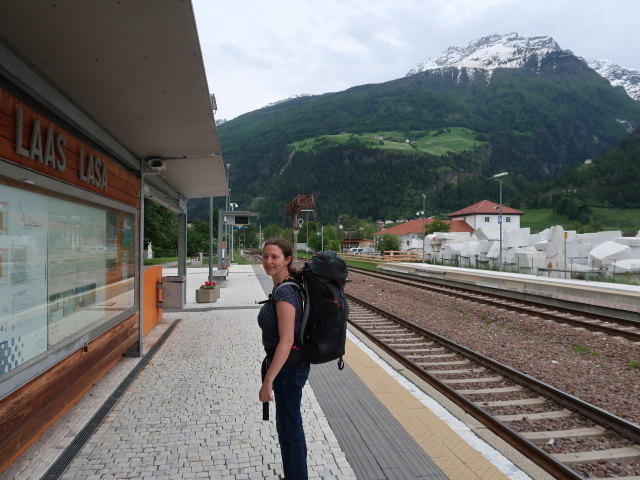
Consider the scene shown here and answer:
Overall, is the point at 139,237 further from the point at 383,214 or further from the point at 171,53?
the point at 383,214

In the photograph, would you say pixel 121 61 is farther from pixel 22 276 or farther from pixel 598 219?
pixel 598 219

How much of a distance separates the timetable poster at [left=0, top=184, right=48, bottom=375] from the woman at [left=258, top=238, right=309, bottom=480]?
1.90 m

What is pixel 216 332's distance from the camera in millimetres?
9367

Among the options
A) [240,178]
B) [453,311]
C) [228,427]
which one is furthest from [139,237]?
[240,178]

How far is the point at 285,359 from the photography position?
274 centimetres

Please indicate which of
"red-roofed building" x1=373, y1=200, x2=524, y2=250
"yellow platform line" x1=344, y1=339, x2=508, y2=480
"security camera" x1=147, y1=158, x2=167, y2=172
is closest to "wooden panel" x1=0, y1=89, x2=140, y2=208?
"security camera" x1=147, y1=158, x2=167, y2=172

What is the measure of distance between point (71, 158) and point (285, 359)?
328cm

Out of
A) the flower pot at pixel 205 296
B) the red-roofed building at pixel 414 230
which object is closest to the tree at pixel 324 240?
the red-roofed building at pixel 414 230

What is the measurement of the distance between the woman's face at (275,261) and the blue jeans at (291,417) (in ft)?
1.91

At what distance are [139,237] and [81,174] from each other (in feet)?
8.49

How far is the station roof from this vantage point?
277 cm

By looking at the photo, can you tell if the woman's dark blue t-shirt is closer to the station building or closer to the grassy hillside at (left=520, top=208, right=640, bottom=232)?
the station building

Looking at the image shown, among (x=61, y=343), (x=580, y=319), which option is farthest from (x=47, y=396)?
(x=580, y=319)

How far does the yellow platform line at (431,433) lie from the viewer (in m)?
3.47
